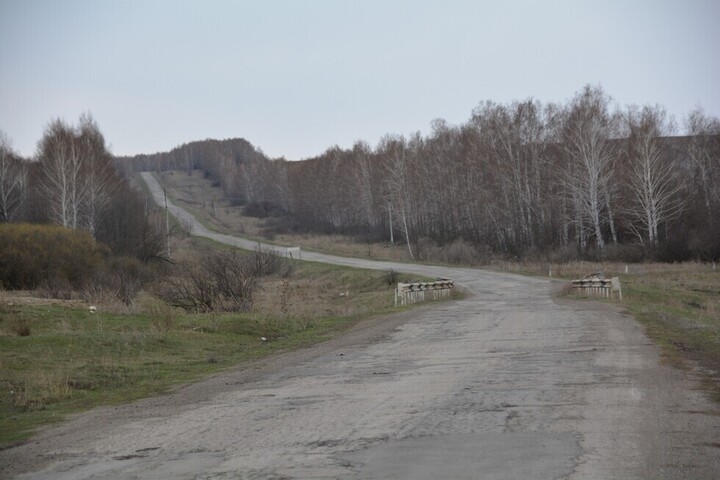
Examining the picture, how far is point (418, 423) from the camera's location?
8.11 m

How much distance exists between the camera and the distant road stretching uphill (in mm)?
6410

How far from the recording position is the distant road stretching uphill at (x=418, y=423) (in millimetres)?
6410

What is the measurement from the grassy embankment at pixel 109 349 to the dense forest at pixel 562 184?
102 feet

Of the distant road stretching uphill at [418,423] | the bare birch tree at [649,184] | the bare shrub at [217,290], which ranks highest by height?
the bare birch tree at [649,184]

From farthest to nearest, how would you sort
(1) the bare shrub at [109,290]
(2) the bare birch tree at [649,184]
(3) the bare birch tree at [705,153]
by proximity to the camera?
(3) the bare birch tree at [705,153] → (2) the bare birch tree at [649,184] → (1) the bare shrub at [109,290]

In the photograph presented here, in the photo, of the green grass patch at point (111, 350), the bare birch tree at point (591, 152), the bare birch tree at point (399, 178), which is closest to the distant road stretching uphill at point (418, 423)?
the green grass patch at point (111, 350)

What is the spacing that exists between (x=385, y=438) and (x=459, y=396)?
8.16 ft

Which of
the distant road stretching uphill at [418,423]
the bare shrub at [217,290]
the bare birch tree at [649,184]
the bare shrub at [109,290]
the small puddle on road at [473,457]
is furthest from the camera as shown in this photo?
the bare birch tree at [649,184]

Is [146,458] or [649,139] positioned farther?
[649,139]

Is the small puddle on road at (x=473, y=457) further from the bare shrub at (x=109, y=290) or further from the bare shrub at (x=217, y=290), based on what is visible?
the bare shrub at (x=109, y=290)

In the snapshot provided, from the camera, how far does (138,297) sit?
101 ft

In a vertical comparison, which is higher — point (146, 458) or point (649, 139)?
point (649, 139)

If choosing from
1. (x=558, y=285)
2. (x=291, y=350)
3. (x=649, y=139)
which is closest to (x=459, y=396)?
(x=291, y=350)

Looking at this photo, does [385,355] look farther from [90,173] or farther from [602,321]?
[90,173]
